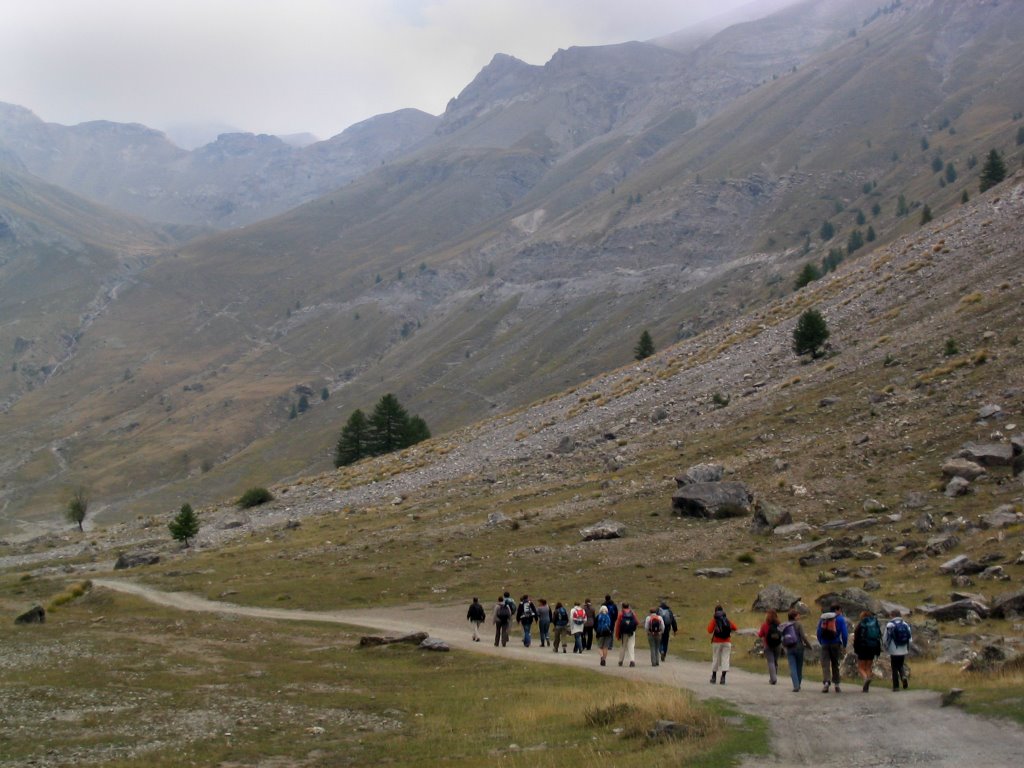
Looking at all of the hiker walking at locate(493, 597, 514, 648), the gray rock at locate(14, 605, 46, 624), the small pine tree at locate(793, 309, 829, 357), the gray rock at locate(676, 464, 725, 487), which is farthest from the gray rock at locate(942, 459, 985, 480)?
the gray rock at locate(14, 605, 46, 624)

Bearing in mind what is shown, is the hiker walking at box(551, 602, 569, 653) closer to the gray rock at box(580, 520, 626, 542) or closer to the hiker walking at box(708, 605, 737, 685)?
the hiker walking at box(708, 605, 737, 685)

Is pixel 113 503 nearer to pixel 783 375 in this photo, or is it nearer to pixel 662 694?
pixel 783 375

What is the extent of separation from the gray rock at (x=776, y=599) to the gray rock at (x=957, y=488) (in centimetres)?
1248

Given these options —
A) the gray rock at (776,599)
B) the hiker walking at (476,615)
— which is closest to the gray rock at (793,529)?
the gray rock at (776,599)

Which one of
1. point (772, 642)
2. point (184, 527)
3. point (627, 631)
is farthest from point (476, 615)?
point (184, 527)

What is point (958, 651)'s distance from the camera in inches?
848

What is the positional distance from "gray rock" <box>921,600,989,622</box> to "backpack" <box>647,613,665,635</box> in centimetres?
909

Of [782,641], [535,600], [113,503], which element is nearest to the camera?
[782,641]

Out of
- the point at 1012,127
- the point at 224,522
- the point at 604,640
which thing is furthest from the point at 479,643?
the point at 1012,127

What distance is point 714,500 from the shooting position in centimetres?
4441

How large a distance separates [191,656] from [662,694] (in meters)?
15.9

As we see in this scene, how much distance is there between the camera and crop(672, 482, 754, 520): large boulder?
44031 mm

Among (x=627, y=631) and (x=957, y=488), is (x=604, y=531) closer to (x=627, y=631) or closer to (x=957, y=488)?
(x=957, y=488)

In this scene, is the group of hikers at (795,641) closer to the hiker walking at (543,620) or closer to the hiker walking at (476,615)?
the hiker walking at (543,620)
